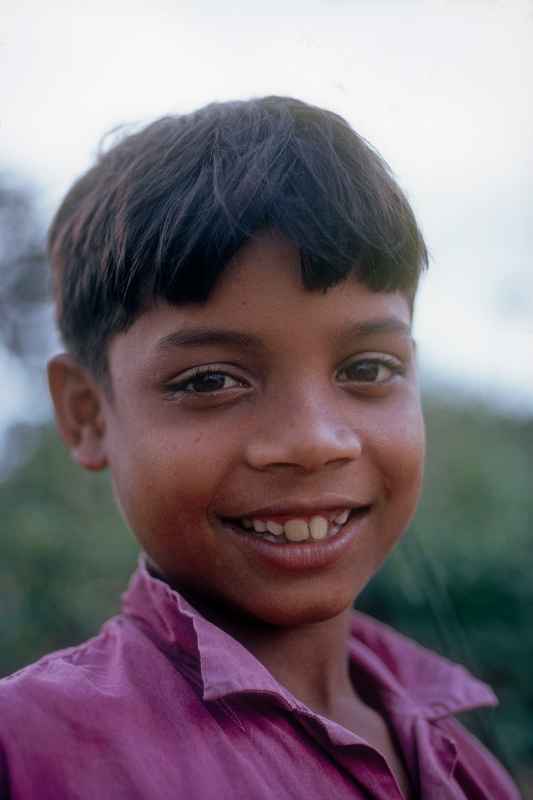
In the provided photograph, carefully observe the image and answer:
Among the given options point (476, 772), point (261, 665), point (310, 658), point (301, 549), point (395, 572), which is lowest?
point (395, 572)

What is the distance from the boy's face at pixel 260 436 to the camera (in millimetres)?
1264

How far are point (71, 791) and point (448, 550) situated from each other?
122 inches

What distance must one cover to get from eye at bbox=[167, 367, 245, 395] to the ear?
0.24m

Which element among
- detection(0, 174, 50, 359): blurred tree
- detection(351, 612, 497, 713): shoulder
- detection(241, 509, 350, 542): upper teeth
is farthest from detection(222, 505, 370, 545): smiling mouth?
detection(0, 174, 50, 359): blurred tree

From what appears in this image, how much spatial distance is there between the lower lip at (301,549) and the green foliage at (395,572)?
7.41 feet

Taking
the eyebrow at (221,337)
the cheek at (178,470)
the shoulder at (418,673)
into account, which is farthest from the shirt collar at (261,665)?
the eyebrow at (221,337)

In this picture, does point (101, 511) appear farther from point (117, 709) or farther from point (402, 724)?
point (117, 709)

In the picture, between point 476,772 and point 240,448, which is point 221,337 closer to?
point 240,448

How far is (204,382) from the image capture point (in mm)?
1326

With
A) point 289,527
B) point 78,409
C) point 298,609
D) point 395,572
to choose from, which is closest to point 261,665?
point 298,609

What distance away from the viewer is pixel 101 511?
4.04 m

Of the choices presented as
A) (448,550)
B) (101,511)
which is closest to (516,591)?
(448,550)

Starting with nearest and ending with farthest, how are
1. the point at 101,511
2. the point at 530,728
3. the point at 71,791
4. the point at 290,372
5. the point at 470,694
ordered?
the point at 71,791 < the point at 290,372 < the point at 470,694 < the point at 530,728 < the point at 101,511

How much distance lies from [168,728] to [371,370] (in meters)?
0.66
